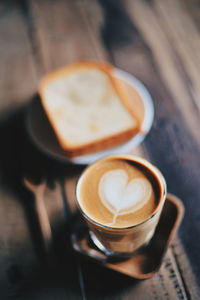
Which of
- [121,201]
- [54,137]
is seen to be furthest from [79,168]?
[121,201]

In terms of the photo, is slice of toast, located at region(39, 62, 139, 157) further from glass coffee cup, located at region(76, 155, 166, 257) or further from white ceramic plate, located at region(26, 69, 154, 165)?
glass coffee cup, located at region(76, 155, 166, 257)

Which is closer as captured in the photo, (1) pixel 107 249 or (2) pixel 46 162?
(1) pixel 107 249

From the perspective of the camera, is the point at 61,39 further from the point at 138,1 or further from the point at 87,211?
the point at 87,211

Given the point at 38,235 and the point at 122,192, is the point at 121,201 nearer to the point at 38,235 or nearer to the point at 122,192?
the point at 122,192

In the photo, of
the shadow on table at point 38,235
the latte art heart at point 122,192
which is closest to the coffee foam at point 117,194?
the latte art heart at point 122,192

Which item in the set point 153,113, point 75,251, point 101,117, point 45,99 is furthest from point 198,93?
point 75,251

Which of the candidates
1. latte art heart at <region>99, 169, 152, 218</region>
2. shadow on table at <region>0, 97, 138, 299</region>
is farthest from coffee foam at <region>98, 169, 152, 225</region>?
shadow on table at <region>0, 97, 138, 299</region>

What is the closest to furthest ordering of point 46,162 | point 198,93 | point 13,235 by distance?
1. point 13,235
2. point 46,162
3. point 198,93
